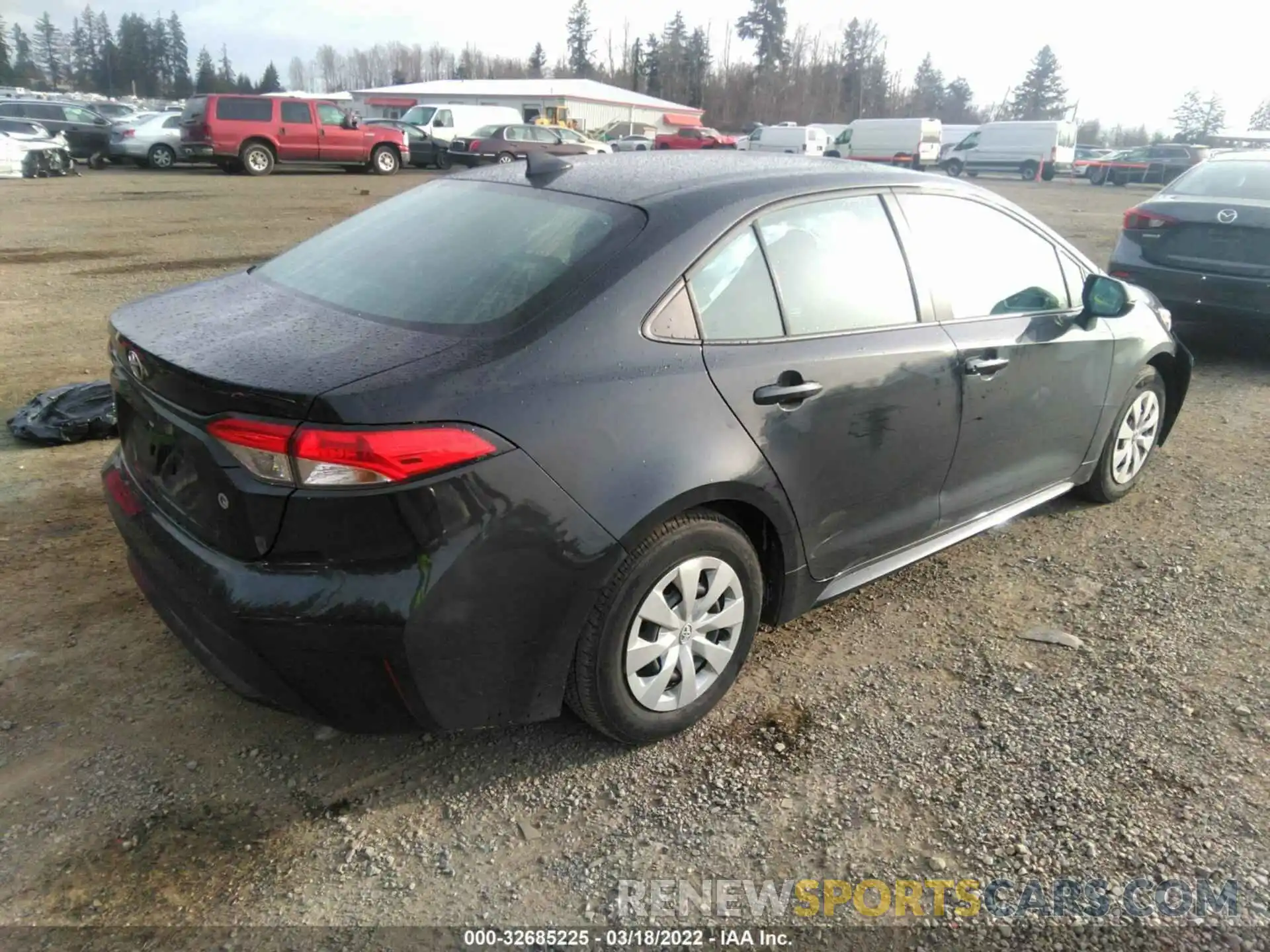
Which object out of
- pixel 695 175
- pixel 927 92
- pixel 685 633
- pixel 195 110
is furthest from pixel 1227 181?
pixel 927 92

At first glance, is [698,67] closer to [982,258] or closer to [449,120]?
[449,120]

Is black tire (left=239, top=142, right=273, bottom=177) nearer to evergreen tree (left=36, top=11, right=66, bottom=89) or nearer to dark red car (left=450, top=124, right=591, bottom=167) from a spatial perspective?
dark red car (left=450, top=124, right=591, bottom=167)

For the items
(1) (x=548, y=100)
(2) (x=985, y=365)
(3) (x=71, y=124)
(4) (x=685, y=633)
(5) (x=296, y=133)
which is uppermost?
(1) (x=548, y=100)

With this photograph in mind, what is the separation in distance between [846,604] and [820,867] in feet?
4.76

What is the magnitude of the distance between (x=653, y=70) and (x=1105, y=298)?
324 ft

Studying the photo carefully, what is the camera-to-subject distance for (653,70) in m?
94.0

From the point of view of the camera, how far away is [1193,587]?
3832mm

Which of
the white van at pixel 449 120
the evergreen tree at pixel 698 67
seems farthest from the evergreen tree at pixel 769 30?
the white van at pixel 449 120

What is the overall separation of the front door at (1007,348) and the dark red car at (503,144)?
2508 centimetres

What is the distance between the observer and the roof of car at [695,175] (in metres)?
2.96

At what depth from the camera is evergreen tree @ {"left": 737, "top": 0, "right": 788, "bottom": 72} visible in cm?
9662

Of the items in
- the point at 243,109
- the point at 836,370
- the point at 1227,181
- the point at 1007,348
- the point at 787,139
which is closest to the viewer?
the point at 836,370

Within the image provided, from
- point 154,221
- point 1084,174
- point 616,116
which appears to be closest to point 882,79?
point 616,116

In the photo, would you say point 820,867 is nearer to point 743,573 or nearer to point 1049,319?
point 743,573
